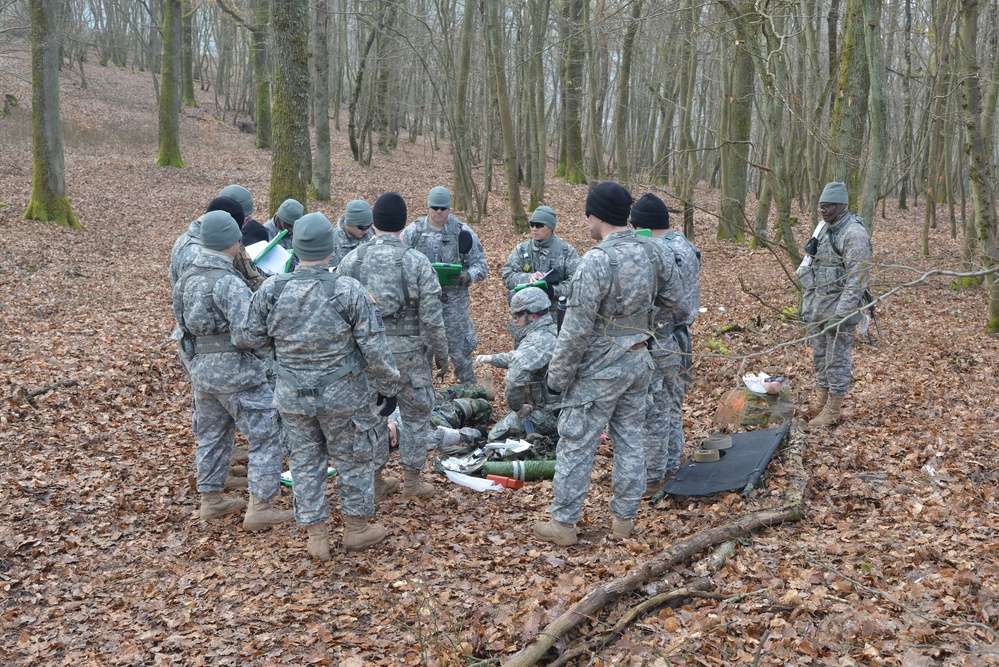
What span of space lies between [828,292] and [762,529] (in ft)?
9.28

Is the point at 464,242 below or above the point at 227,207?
below

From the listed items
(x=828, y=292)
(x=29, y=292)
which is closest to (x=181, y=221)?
(x=29, y=292)

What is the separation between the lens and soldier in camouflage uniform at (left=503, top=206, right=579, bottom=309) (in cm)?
775

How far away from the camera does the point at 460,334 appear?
7797 millimetres

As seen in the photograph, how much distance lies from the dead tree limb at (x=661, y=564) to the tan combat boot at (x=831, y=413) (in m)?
1.19

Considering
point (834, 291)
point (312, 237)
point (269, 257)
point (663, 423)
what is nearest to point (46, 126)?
point (269, 257)

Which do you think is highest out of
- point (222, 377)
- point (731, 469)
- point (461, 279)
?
point (461, 279)

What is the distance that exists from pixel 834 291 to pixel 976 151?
11.8ft

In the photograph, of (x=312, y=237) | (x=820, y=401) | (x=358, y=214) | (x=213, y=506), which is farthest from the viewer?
(x=820, y=401)

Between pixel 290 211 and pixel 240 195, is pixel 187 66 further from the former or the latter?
pixel 240 195

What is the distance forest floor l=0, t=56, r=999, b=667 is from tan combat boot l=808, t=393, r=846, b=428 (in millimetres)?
155

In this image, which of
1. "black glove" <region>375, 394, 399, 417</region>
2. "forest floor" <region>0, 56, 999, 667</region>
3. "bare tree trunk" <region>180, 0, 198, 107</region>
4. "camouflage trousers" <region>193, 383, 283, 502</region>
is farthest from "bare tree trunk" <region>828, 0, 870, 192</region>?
"bare tree trunk" <region>180, 0, 198, 107</region>

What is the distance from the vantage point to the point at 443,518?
5.60 metres

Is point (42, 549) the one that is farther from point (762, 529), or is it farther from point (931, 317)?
point (931, 317)
